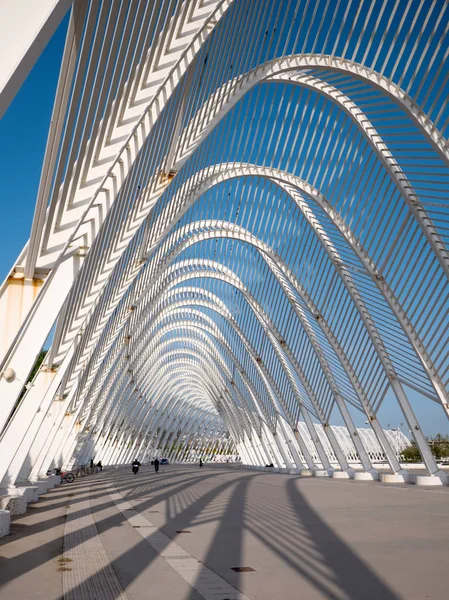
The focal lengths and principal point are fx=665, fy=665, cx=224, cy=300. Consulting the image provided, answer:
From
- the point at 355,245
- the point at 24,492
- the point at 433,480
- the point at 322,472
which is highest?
the point at 355,245

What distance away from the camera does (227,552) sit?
29.6 feet

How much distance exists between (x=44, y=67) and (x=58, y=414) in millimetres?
13736

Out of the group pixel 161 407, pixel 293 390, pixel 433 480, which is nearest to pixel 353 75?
pixel 433 480

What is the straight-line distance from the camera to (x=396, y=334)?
24.0m

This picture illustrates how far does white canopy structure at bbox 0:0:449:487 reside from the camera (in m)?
8.09

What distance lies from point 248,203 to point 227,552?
19.7m

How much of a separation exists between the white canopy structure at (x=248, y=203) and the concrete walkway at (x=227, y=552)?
7.05ft

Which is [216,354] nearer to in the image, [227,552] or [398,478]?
[398,478]

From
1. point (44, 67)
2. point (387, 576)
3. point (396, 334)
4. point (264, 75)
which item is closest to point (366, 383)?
point (396, 334)

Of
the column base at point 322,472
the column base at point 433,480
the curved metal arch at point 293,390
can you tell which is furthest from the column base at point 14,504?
the column base at point 322,472

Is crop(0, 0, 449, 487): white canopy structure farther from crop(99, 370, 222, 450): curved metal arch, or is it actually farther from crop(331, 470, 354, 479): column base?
crop(99, 370, 222, 450): curved metal arch

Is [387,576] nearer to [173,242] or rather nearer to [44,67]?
Answer: [44,67]

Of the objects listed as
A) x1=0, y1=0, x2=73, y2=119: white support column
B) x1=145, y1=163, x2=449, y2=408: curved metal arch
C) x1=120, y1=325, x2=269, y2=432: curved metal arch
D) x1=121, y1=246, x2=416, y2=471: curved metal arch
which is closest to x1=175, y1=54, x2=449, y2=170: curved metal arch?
x1=145, y1=163, x2=449, y2=408: curved metal arch

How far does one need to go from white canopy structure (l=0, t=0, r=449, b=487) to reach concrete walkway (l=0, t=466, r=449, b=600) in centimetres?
215
